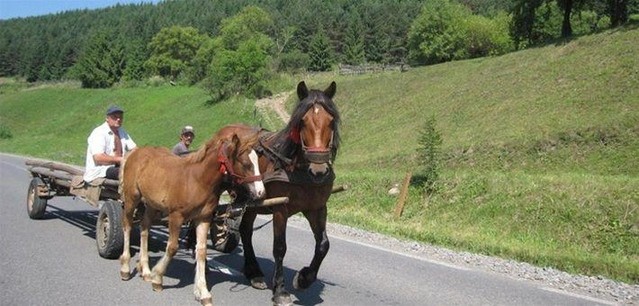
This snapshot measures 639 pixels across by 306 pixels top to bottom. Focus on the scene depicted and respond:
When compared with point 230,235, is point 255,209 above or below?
above

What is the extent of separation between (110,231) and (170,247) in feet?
6.57

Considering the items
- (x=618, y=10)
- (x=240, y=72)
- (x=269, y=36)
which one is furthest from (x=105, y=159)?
(x=269, y=36)

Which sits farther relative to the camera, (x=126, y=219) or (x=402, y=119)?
(x=402, y=119)

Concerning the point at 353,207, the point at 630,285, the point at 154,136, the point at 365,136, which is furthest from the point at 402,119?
the point at 630,285

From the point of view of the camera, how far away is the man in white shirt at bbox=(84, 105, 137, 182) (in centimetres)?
859

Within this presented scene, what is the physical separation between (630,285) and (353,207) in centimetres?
988

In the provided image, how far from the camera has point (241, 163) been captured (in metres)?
5.93

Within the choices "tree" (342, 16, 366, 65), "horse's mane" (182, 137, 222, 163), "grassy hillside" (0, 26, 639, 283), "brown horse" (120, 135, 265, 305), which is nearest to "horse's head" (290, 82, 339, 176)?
"brown horse" (120, 135, 265, 305)

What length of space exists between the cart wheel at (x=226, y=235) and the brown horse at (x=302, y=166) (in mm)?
1760

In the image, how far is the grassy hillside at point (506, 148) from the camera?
1185 centimetres

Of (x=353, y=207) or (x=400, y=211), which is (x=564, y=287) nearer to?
(x=400, y=211)

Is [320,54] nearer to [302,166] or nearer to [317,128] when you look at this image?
[302,166]

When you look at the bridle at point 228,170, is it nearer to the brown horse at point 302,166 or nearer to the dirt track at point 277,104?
the brown horse at point 302,166

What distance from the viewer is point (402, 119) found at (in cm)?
3303
